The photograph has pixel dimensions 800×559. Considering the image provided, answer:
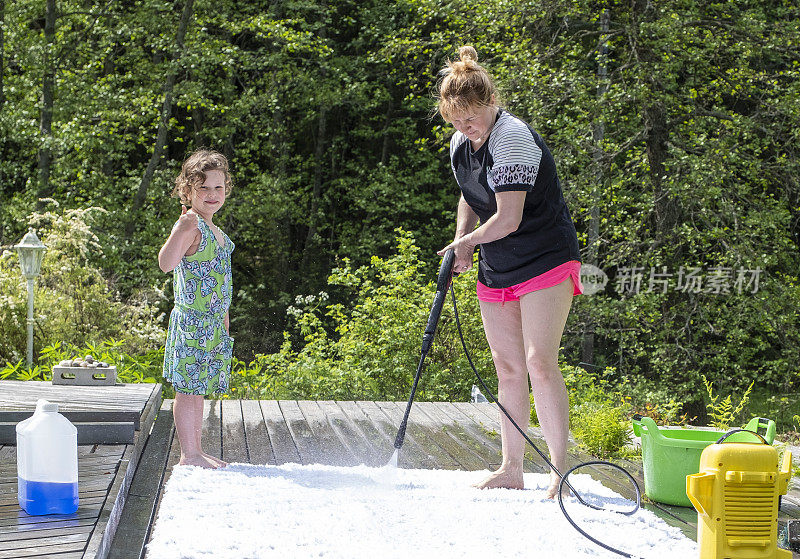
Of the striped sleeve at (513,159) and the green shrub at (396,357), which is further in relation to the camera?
the green shrub at (396,357)

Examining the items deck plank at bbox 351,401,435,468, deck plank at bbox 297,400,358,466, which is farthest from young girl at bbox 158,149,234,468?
deck plank at bbox 351,401,435,468

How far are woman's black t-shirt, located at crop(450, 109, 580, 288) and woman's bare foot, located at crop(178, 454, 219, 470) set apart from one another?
113cm

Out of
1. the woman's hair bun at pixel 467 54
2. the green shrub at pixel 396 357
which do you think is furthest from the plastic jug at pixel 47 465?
the green shrub at pixel 396 357

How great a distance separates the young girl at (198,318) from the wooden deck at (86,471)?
0.64ft

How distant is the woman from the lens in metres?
2.56

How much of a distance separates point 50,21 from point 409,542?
9.98 meters

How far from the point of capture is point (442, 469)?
3.11m

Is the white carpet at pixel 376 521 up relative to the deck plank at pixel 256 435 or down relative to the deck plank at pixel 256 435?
up

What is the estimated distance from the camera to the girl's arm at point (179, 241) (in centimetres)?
277

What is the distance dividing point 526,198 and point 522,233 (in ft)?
0.35

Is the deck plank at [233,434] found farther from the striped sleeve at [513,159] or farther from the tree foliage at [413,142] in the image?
the tree foliage at [413,142]

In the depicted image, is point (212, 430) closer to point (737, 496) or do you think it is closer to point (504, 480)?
point (504, 480)

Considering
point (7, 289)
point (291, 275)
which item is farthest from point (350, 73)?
point (7, 289)

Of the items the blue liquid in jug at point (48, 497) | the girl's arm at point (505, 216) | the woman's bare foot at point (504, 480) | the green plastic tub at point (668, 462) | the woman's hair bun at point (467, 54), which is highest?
the woman's hair bun at point (467, 54)
